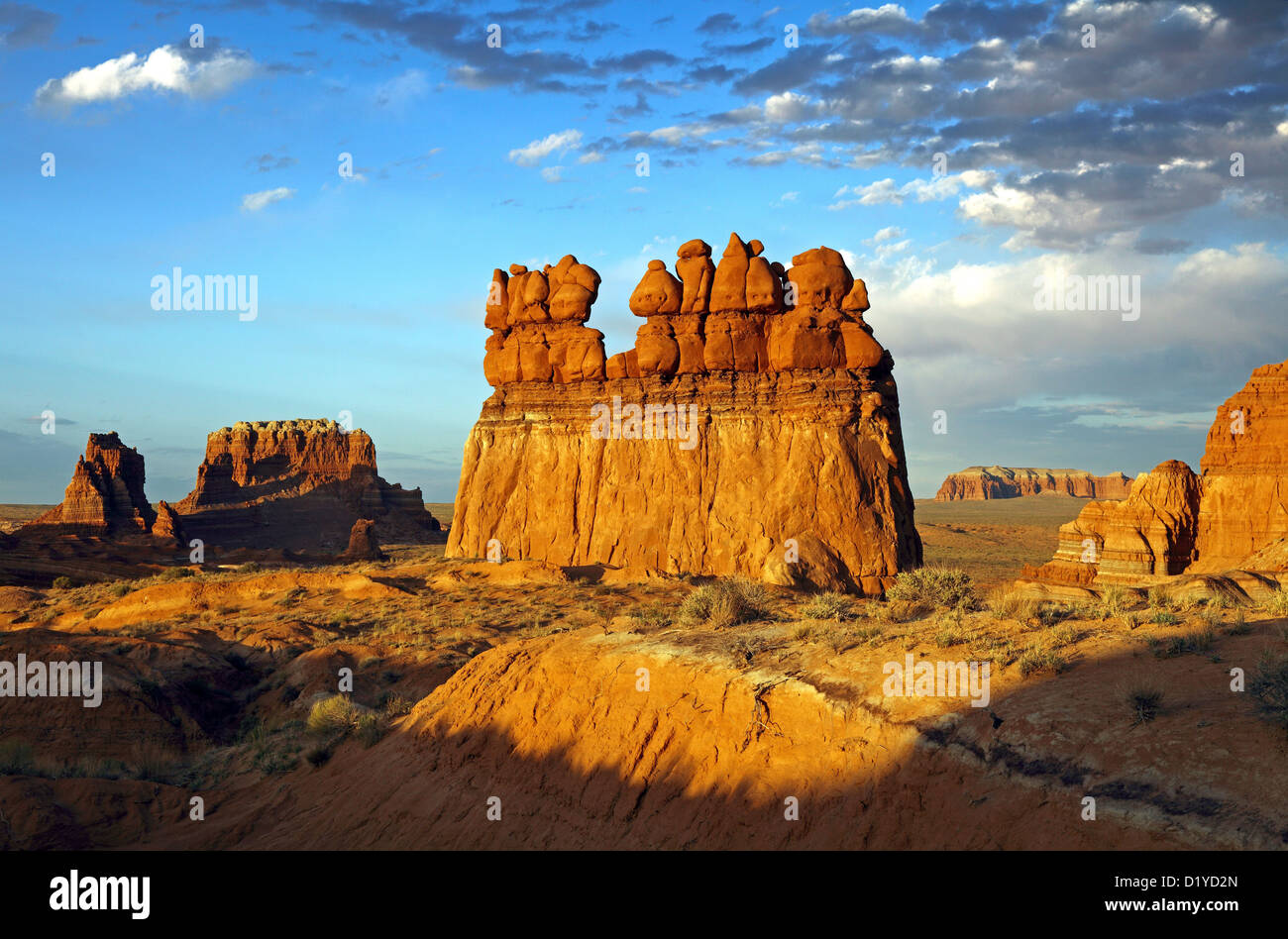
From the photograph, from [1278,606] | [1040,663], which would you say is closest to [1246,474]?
[1278,606]

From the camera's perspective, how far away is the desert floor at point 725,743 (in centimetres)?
706

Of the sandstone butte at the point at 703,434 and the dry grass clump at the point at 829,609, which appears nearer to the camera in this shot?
the dry grass clump at the point at 829,609

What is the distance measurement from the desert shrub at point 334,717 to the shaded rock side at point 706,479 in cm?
1857

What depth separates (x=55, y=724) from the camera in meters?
18.0

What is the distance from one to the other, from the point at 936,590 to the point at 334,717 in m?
10.2

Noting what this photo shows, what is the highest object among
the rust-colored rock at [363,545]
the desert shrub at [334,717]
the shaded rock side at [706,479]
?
the shaded rock side at [706,479]

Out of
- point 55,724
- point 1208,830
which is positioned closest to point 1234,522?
point 1208,830

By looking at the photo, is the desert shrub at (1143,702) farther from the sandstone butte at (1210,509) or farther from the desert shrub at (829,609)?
the sandstone butte at (1210,509)

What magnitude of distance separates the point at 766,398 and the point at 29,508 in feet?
525

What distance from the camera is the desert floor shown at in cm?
706

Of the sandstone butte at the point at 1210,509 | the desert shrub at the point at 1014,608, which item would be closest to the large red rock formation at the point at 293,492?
the sandstone butte at the point at 1210,509

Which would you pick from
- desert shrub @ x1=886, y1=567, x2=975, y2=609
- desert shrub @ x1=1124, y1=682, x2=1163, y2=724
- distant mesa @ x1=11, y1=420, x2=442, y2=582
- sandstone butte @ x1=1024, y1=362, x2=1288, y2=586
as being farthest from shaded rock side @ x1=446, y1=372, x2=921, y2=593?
desert shrub @ x1=1124, y1=682, x2=1163, y2=724
